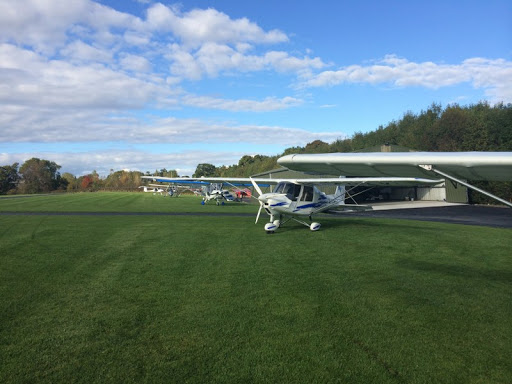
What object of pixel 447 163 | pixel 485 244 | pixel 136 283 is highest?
pixel 447 163

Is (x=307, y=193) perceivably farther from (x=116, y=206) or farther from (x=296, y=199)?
(x=116, y=206)

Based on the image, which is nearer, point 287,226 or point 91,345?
point 91,345

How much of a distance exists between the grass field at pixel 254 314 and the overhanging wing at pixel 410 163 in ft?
7.50

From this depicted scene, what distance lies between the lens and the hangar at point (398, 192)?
117ft

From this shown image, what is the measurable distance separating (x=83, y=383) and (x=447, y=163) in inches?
184

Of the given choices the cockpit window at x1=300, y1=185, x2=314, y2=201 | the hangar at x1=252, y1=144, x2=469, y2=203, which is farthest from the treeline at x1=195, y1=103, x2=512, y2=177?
the cockpit window at x1=300, y1=185, x2=314, y2=201

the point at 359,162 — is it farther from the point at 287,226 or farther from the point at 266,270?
the point at 287,226

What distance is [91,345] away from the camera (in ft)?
14.8

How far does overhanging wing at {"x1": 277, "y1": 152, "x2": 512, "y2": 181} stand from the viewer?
3689 millimetres

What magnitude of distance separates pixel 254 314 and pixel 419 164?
3.37 m

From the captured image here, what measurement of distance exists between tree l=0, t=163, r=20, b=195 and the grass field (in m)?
97.2

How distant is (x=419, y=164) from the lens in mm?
3967

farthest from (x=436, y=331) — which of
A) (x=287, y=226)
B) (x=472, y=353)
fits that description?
(x=287, y=226)

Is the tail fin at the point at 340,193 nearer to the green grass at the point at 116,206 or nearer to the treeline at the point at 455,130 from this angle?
the green grass at the point at 116,206
